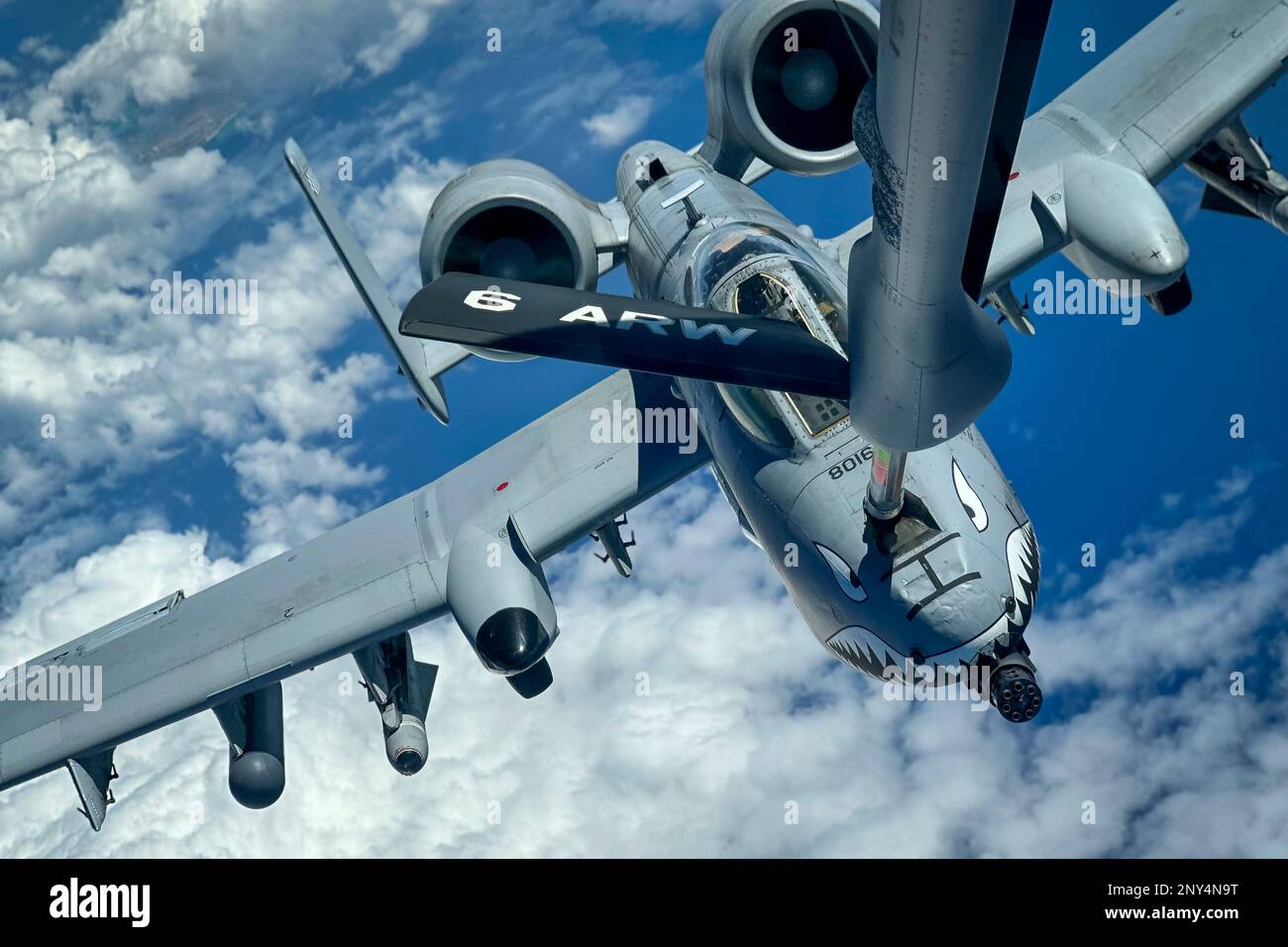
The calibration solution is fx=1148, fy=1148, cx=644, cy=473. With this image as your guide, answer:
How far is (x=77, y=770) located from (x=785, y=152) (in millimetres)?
16368

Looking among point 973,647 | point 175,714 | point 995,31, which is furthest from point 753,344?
point 175,714

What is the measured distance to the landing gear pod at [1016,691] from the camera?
12.9 meters

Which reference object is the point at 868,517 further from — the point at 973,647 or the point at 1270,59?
the point at 1270,59

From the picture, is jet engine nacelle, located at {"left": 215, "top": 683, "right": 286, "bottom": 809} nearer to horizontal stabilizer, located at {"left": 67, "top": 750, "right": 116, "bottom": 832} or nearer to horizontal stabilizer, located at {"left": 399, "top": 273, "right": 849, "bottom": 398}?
horizontal stabilizer, located at {"left": 67, "top": 750, "right": 116, "bottom": 832}

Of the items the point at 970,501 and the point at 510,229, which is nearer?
the point at 970,501

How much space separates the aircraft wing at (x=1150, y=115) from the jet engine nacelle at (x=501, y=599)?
7.83 m

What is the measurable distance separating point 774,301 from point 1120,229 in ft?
21.4

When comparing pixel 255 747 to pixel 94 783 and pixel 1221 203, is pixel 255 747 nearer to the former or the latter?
pixel 94 783

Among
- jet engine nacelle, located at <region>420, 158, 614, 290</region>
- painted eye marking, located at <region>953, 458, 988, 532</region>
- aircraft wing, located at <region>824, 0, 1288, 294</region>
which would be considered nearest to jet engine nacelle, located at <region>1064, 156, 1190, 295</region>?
aircraft wing, located at <region>824, 0, 1288, 294</region>

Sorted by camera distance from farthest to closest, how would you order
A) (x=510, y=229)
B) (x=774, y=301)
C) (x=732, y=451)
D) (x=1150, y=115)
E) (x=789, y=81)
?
(x=789, y=81), (x=510, y=229), (x=1150, y=115), (x=732, y=451), (x=774, y=301)

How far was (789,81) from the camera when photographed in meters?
21.1

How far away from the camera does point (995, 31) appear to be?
276 inches

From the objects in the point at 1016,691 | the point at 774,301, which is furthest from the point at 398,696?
the point at 1016,691

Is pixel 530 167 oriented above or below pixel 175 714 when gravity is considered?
above
